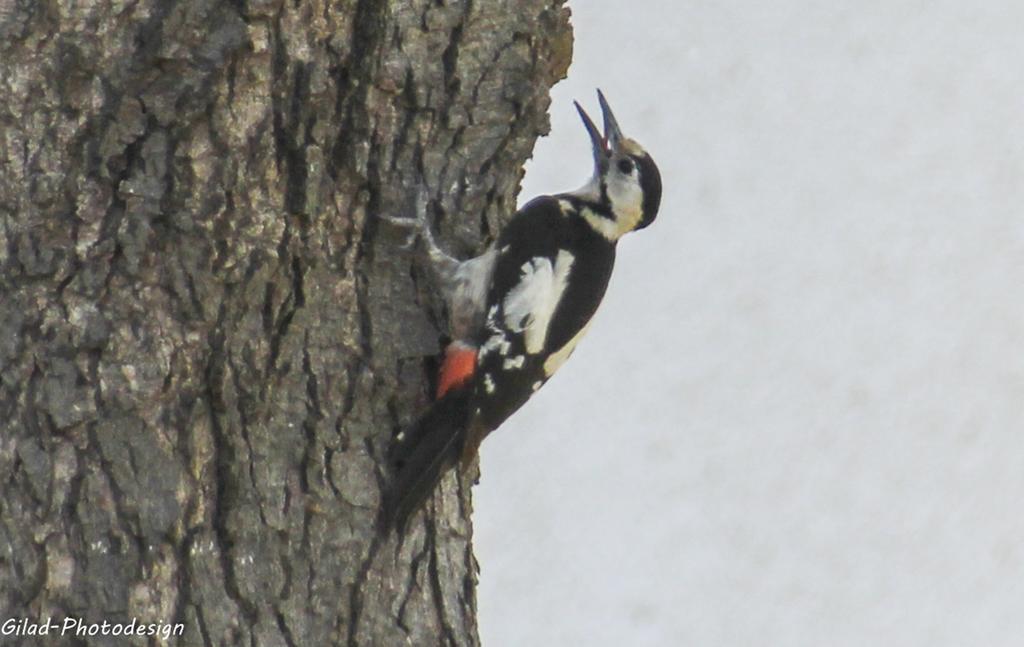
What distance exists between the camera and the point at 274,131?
195 cm

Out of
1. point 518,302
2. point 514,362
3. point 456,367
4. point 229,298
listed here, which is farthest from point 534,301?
point 229,298

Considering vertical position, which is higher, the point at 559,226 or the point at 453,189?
the point at 559,226

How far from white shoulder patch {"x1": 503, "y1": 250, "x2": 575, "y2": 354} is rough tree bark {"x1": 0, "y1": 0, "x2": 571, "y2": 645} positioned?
0.51 m

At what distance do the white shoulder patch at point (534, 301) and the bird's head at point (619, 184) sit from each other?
0.33 m

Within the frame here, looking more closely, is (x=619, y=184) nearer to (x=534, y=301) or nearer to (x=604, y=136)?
(x=604, y=136)

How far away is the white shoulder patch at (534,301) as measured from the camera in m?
2.70

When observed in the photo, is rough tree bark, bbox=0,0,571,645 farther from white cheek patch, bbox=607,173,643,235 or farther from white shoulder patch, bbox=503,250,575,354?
white cheek patch, bbox=607,173,643,235

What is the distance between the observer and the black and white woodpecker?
2.16 metres

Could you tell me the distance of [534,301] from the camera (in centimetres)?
275

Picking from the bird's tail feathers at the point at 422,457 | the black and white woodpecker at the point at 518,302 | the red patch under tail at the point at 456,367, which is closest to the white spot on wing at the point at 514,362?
the black and white woodpecker at the point at 518,302

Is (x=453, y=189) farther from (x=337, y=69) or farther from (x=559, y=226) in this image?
(x=559, y=226)

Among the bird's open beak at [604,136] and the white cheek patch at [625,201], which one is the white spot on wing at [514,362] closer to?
the white cheek patch at [625,201]

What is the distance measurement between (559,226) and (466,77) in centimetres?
83

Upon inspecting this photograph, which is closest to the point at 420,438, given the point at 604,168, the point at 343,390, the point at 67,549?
the point at 343,390
